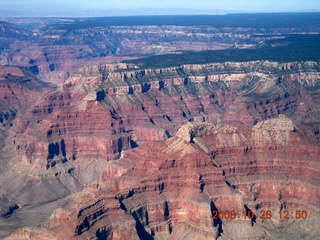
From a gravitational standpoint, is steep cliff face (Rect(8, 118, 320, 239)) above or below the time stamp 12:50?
above

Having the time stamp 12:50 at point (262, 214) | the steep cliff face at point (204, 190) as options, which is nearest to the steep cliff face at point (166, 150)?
the steep cliff face at point (204, 190)

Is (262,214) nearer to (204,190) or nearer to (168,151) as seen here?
(204,190)

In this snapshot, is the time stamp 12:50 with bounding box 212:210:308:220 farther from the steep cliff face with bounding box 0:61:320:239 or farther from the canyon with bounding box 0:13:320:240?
the steep cliff face with bounding box 0:61:320:239

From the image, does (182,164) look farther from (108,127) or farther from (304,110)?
(304,110)

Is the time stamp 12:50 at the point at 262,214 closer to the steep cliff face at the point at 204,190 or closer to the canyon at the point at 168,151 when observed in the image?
the canyon at the point at 168,151

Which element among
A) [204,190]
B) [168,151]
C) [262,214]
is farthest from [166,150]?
[262,214]

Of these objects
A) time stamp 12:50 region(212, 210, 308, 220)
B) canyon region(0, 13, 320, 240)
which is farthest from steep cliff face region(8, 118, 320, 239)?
time stamp 12:50 region(212, 210, 308, 220)

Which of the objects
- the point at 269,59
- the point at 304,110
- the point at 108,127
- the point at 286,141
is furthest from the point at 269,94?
the point at 286,141
